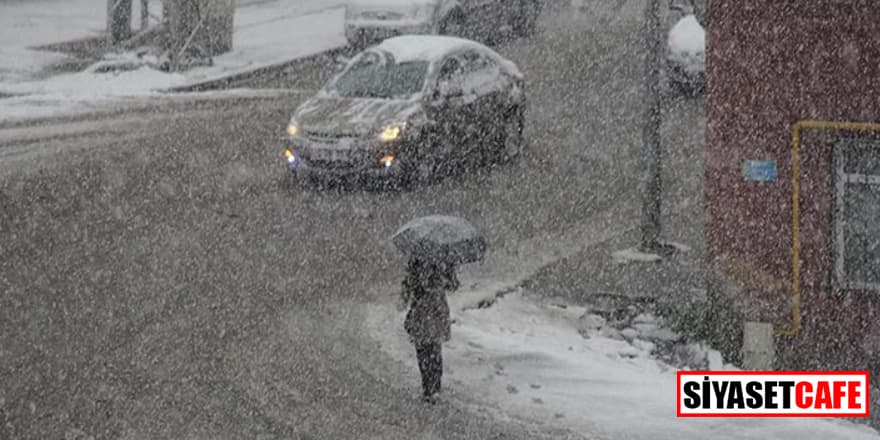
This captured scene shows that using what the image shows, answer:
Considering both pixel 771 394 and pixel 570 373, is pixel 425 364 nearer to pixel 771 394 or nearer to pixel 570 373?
pixel 570 373

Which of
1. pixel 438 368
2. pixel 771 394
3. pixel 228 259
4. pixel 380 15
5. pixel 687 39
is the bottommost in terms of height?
pixel 771 394

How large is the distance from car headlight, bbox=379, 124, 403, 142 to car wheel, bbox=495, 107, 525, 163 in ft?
8.23

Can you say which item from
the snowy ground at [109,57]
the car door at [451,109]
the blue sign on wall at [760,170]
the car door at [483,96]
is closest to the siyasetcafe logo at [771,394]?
the blue sign on wall at [760,170]

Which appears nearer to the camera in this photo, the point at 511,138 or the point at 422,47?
the point at 422,47

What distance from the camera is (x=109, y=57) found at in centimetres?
2703

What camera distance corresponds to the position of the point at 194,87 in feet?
83.5

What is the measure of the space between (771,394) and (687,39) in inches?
522

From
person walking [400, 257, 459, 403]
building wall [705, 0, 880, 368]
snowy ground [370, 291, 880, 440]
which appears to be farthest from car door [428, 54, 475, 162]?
person walking [400, 257, 459, 403]

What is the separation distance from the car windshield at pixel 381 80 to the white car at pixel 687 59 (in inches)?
246

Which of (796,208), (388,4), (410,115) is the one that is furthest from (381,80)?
(388,4)

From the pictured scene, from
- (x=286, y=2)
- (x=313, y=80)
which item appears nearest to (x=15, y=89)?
(x=313, y=80)

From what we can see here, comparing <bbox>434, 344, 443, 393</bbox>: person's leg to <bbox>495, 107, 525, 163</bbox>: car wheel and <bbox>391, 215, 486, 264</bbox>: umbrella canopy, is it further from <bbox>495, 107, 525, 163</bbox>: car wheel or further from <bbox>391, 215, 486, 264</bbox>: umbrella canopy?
<bbox>495, 107, 525, 163</bbox>: car wheel

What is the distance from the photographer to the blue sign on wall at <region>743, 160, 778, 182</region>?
43.1ft

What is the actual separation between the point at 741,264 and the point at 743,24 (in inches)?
86.1
